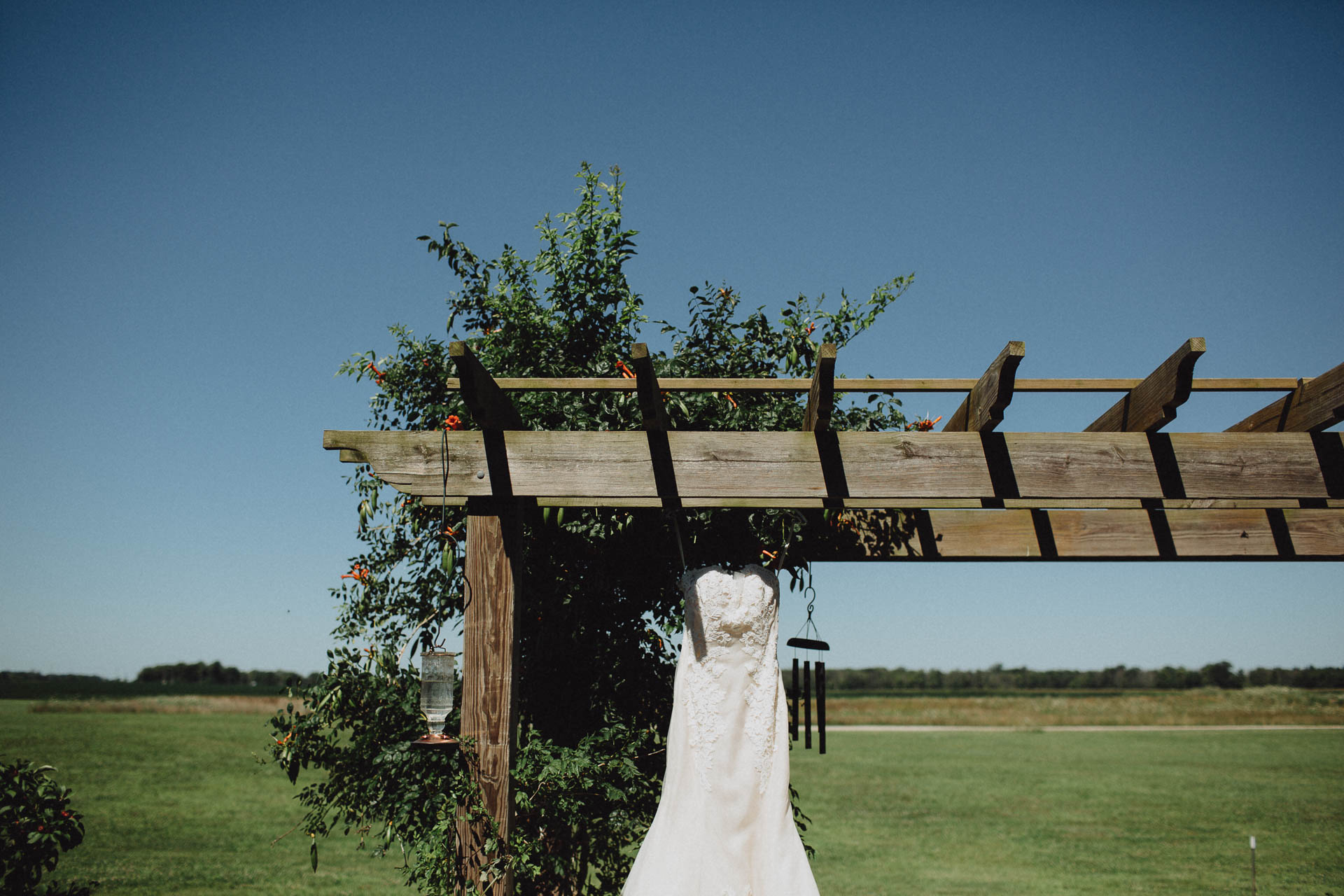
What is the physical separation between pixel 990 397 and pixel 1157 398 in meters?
0.60

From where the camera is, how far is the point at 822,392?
2.86m

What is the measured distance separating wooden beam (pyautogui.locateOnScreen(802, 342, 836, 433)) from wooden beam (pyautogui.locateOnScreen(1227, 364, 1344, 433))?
1.78 m

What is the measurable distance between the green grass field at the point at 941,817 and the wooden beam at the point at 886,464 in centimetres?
483

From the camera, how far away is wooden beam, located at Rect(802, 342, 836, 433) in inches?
105

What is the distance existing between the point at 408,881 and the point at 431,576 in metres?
1.53

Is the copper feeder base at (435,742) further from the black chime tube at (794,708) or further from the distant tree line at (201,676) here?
the distant tree line at (201,676)

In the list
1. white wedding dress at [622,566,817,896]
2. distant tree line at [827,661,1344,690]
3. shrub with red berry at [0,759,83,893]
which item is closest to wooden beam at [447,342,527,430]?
white wedding dress at [622,566,817,896]

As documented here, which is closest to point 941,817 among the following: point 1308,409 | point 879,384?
point 1308,409

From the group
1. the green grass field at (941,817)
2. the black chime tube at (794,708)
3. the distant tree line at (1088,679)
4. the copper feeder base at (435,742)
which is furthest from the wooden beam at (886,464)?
the distant tree line at (1088,679)

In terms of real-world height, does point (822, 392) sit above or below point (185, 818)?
above

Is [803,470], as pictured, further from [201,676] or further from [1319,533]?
[201,676]

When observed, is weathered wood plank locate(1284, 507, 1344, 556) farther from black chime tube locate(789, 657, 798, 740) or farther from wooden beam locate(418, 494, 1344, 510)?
black chime tube locate(789, 657, 798, 740)

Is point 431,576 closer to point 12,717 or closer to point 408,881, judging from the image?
point 408,881

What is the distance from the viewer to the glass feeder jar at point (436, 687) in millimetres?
3102
